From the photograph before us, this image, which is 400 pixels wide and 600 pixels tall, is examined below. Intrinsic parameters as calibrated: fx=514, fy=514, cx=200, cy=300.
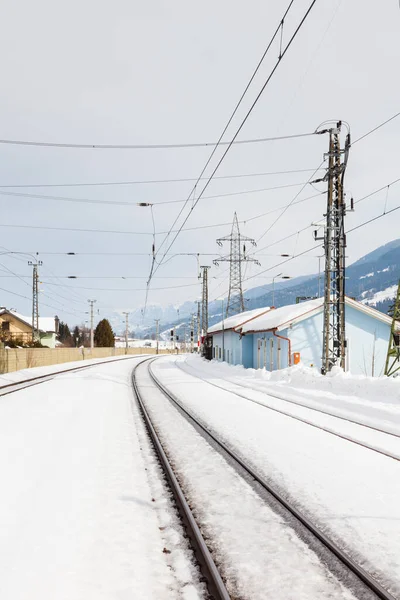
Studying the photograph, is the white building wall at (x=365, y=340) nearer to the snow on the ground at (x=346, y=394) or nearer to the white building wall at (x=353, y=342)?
the white building wall at (x=353, y=342)

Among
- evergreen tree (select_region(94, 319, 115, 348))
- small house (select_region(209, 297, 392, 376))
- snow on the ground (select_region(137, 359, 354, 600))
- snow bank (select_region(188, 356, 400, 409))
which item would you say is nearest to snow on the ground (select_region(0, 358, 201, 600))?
snow on the ground (select_region(137, 359, 354, 600))

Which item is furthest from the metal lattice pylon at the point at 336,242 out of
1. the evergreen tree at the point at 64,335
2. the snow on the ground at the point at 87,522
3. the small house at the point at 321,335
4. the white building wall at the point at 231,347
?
the evergreen tree at the point at 64,335

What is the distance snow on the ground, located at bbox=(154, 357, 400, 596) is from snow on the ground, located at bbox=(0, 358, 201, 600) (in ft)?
5.24

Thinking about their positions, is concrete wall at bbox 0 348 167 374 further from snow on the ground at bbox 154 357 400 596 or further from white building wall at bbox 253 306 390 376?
snow on the ground at bbox 154 357 400 596

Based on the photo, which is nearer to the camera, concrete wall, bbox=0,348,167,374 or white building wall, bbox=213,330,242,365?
concrete wall, bbox=0,348,167,374

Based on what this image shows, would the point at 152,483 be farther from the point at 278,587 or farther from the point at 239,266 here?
the point at 239,266

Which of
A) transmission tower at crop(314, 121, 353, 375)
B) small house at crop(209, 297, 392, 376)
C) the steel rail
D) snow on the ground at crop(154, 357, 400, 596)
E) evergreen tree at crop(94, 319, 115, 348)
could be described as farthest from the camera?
evergreen tree at crop(94, 319, 115, 348)

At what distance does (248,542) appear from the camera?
491 centimetres

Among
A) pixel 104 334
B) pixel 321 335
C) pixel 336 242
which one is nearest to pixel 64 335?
pixel 104 334

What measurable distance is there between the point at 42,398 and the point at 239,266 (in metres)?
37.6

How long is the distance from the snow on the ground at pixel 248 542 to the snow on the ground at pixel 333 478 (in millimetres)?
448

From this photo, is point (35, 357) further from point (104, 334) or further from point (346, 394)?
point (104, 334)

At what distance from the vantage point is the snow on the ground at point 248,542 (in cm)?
400

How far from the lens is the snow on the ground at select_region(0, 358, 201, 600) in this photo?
4.07 m
